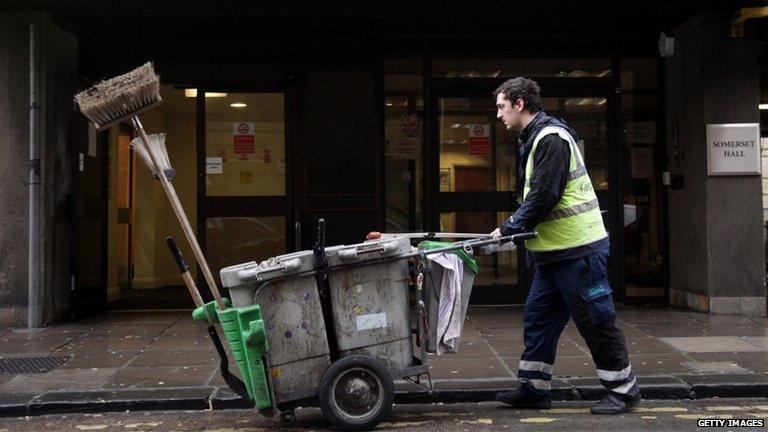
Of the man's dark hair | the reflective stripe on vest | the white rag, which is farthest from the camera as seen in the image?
the man's dark hair

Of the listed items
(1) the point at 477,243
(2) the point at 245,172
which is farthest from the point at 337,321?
(2) the point at 245,172

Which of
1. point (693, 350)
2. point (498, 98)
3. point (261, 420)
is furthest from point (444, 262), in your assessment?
point (693, 350)

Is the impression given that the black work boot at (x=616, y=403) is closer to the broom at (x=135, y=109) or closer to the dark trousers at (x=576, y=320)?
the dark trousers at (x=576, y=320)

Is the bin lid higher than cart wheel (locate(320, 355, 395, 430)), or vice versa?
the bin lid

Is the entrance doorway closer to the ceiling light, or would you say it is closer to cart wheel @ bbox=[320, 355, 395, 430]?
the ceiling light

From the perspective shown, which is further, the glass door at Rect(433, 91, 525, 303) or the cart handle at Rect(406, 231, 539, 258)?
the glass door at Rect(433, 91, 525, 303)

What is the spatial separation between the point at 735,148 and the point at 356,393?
245 inches

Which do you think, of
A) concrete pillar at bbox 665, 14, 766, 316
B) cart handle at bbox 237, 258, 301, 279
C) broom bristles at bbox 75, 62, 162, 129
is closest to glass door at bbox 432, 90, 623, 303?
concrete pillar at bbox 665, 14, 766, 316

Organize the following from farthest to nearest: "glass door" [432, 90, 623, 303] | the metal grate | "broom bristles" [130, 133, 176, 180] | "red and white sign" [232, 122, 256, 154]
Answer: "red and white sign" [232, 122, 256, 154], "glass door" [432, 90, 623, 303], the metal grate, "broom bristles" [130, 133, 176, 180]

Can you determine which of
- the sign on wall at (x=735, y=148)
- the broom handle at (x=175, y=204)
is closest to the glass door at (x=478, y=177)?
the sign on wall at (x=735, y=148)

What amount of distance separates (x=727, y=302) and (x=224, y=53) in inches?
267

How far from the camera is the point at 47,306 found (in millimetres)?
8227

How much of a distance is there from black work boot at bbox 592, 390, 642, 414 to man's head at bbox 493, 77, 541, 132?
6.39ft

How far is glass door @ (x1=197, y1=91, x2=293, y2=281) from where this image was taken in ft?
30.5
